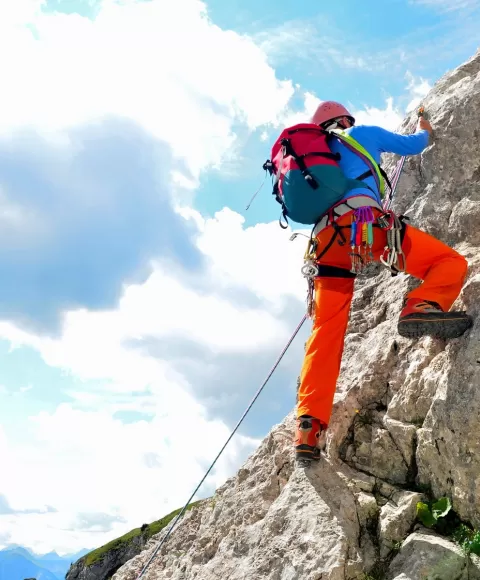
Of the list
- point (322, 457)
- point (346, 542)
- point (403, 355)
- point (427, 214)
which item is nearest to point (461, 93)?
point (427, 214)

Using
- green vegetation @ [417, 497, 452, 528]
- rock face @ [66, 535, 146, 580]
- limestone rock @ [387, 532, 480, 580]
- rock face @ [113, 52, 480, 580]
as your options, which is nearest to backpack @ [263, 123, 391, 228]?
rock face @ [113, 52, 480, 580]

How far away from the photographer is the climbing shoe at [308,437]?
763 centimetres

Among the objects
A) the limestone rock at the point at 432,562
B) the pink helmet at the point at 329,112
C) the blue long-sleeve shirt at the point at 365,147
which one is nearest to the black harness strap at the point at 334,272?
the blue long-sleeve shirt at the point at 365,147

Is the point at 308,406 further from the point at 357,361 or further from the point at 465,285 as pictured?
the point at 465,285

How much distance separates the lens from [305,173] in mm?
7547

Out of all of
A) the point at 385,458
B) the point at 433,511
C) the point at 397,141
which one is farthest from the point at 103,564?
the point at 397,141

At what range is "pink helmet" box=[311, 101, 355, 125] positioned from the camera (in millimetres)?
8938

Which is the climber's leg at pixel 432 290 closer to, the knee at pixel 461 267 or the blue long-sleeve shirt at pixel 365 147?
the knee at pixel 461 267

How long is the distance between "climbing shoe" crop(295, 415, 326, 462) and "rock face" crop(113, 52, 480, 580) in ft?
0.76

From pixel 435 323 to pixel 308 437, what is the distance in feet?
7.54

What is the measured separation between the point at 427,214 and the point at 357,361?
9.86ft

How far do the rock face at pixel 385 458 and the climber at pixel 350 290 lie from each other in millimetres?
425

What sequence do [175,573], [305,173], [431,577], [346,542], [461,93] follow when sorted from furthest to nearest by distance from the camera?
[461,93] < [175,573] < [305,173] < [346,542] < [431,577]

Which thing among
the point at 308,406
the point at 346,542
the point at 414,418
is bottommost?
the point at 346,542
